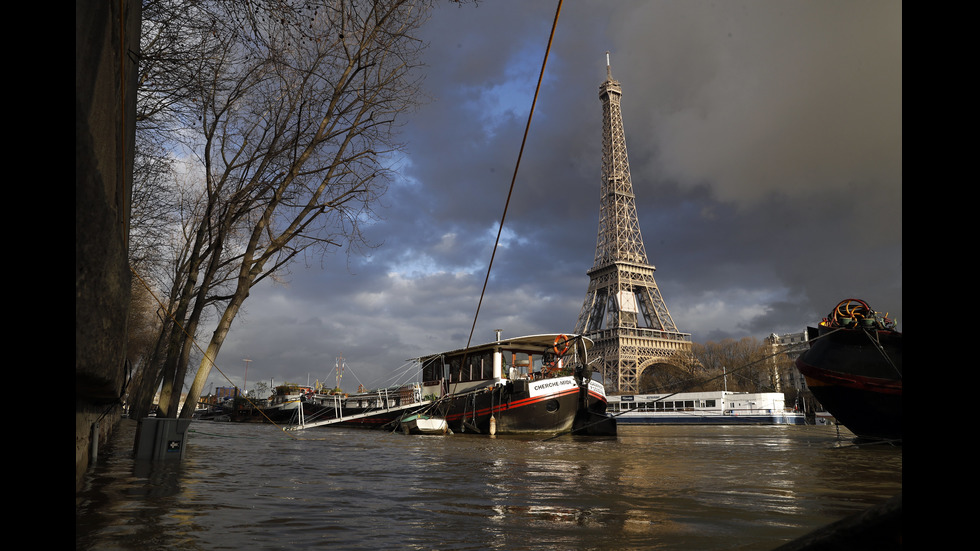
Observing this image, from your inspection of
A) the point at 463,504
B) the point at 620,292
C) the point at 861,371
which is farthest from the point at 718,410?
the point at 463,504

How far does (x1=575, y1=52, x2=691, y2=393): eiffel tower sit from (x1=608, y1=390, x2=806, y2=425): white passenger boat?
Answer: 936cm

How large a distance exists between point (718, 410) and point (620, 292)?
73.7 feet

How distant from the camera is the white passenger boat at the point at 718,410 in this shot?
146 feet

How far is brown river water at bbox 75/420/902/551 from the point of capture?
3.79 meters

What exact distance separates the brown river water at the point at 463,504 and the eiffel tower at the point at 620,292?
53.3 meters

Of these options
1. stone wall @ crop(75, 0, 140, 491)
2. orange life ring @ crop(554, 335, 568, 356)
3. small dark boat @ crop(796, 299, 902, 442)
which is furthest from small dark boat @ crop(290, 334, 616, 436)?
stone wall @ crop(75, 0, 140, 491)

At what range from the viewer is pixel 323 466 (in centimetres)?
943

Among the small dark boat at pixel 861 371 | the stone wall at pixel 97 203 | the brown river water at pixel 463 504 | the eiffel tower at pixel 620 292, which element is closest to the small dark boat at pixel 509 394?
the small dark boat at pixel 861 371

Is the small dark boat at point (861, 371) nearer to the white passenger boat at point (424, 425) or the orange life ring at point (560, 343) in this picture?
the orange life ring at point (560, 343)

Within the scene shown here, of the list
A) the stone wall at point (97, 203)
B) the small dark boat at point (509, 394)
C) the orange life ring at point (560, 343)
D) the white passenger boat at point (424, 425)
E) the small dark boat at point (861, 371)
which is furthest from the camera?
the orange life ring at point (560, 343)

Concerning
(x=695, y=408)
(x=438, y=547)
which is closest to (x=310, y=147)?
(x=438, y=547)

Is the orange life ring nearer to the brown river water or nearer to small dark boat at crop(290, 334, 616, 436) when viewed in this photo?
small dark boat at crop(290, 334, 616, 436)

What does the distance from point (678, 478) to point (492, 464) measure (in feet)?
10.7
